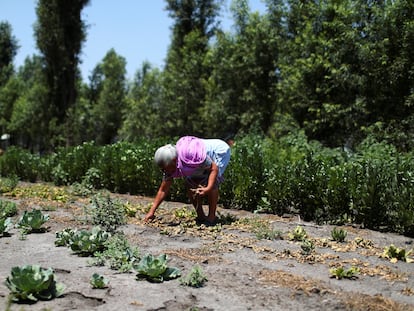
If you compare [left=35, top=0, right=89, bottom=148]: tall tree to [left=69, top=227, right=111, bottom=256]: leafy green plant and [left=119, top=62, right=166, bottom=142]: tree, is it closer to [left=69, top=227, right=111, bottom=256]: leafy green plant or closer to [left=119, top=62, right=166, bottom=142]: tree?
[left=119, top=62, right=166, bottom=142]: tree

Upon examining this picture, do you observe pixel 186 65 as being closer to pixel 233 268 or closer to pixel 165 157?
pixel 165 157

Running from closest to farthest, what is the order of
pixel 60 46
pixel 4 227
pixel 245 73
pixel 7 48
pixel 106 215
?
pixel 4 227 → pixel 106 215 → pixel 245 73 → pixel 60 46 → pixel 7 48

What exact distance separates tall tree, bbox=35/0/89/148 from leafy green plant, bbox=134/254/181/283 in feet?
69.6

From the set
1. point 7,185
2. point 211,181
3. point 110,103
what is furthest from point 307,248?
point 110,103

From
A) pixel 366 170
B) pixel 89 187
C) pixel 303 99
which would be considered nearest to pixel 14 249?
pixel 366 170

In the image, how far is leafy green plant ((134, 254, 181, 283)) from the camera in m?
3.77

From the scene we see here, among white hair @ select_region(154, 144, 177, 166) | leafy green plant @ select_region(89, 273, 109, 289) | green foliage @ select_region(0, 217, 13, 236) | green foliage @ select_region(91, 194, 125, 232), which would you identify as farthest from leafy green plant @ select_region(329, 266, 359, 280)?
green foliage @ select_region(0, 217, 13, 236)

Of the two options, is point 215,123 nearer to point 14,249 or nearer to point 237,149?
point 237,149

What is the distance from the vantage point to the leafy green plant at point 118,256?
4.13 meters

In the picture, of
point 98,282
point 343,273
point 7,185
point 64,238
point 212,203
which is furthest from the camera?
point 7,185

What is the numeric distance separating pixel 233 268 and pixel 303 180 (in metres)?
3.28

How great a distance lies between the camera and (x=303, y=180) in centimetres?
719

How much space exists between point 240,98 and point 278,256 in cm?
1402

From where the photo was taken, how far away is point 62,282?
12.3 ft
